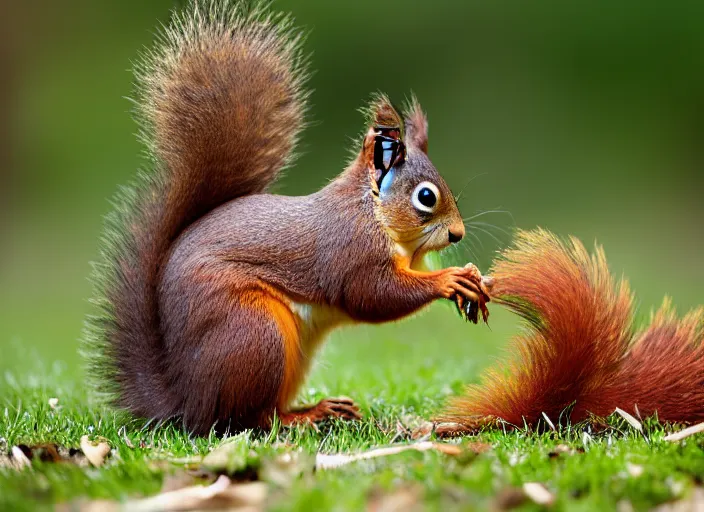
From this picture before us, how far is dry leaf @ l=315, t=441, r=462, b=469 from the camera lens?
1.91m

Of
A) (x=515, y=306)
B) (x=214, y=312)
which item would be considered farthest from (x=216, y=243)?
(x=515, y=306)

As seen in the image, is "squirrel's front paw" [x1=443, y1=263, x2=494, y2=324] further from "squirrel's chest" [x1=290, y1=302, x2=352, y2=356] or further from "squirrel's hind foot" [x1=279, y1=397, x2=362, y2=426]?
"squirrel's hind foot" [x1=279, y1=397, x2=362, y2=426]

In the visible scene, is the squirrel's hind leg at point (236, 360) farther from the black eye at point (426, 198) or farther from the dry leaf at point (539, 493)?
the dry leaf at point (539, 493)

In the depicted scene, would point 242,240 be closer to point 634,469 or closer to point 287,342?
point 287,342

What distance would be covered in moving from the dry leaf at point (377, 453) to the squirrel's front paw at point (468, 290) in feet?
1.38

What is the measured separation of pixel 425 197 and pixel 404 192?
6cm

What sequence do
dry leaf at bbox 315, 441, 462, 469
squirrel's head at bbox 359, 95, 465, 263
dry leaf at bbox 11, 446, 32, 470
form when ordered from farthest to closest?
squirrel's head at bbox 359, 95, 465, 263 < dry leaf at bbox 11, 446, 32, 470 < dry leaf at bbox 315, 441, 462, 469

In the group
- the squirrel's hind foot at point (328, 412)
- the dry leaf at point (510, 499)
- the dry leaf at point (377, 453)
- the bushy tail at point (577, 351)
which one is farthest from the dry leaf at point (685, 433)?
the squirrel's hind foot at point (328, 412)

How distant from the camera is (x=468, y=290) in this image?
2.29 metres

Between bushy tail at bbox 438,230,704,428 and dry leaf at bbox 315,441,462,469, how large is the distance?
1.45 feet

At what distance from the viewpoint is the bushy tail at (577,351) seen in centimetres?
232

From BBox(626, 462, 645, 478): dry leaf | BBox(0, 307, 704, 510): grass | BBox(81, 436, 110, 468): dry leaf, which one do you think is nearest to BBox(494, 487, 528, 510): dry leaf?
BBox(0, 307, 704, 510): grass

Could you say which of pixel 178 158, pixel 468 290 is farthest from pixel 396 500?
pixel 178 158

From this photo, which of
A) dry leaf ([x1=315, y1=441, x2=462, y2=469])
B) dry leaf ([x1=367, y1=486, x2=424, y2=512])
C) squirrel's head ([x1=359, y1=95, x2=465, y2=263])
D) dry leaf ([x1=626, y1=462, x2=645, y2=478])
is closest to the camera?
dry leaf ([x1=367, y1=486, x2=424, y2=512])
